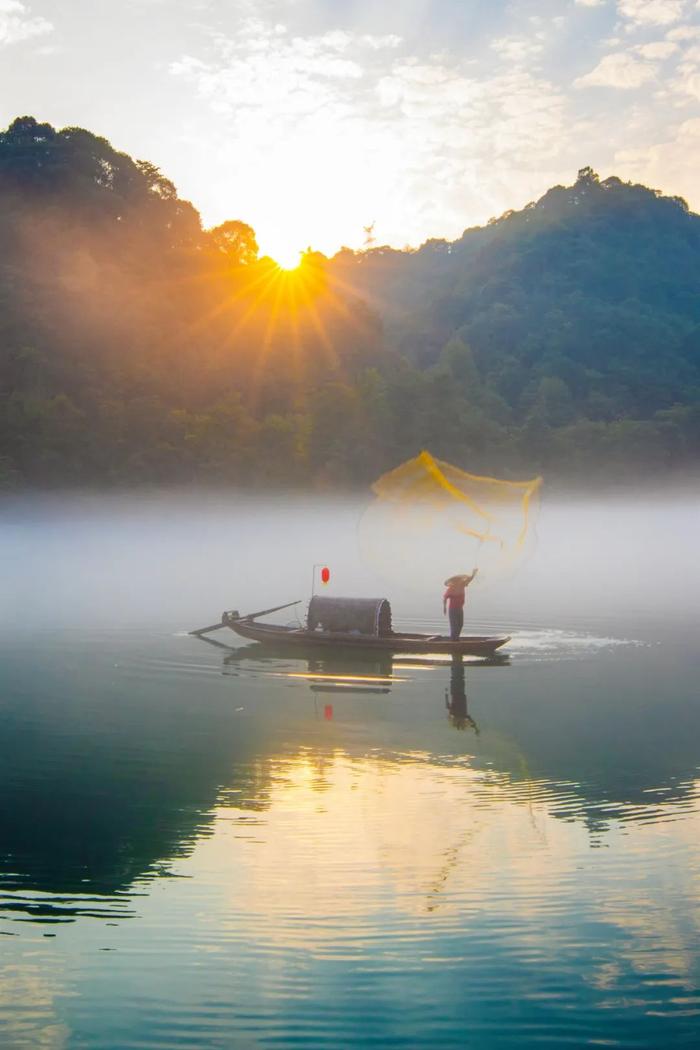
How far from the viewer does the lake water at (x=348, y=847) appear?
10.2 m

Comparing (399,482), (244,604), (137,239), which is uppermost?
(137,239)

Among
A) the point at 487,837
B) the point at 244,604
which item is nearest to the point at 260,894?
the point at 487,837

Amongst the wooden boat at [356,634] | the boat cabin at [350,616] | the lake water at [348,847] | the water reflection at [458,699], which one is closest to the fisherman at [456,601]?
the wooden boat at [356,634]

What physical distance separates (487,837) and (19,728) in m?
11.4

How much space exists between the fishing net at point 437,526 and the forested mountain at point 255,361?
8421mm

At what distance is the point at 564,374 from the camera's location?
13988 centimetres

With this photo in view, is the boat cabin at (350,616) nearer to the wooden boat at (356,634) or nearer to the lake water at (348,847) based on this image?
the wooden boat at (356,634)

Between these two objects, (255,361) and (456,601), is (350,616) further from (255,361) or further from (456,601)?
(255,361)

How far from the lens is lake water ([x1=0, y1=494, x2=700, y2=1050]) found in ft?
33.6

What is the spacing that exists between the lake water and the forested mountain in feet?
245

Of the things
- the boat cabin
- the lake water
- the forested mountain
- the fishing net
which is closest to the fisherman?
the lake water

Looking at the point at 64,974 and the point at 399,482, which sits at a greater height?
the point at 399,482

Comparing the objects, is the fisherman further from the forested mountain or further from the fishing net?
the forested mountain

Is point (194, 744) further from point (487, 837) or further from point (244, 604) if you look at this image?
point (244, 604)
